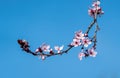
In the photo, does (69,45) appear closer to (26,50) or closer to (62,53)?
(62,53)

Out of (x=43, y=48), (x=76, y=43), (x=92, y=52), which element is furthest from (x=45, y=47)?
(x=92, y=52)

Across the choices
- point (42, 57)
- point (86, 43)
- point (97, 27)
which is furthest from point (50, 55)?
point (97, 27)

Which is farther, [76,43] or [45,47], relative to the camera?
[45,47]

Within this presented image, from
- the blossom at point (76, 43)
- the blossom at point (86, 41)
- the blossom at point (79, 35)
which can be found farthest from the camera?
the blossom at point (79, 35)

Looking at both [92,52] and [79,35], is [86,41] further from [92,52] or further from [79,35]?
[92,52]

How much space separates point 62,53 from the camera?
1519 centimetres

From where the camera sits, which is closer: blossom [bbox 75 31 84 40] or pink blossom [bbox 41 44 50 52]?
blossom [bbox 75 31 84 40]

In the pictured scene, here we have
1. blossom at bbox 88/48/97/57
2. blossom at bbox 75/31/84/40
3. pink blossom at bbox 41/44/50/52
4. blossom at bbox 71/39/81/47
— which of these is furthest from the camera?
blossom at bbox 88/48/97/57

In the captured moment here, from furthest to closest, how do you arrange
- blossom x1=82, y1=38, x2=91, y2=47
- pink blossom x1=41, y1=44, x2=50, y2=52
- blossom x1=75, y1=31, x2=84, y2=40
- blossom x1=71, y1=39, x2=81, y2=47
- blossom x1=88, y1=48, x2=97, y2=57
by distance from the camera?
blossom x1=88, y1=48, x2=97, y2=57 < pink blossom x1=41, y1=44, x2=50, y2=52 < blossom x1=75, y1=31, x2=84, y2=40 < blossom x1=82, y1=38, x2=91, y2=47 < blossom x1=71, y1=39, x2=81, y2=47

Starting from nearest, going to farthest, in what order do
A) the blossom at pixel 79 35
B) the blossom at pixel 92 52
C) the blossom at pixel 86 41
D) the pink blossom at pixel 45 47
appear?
the blossom at pixel 86 41, the blossom at pixel 79 35, the pink blossom at pixel 45 47, the blossom at pixel 92 52

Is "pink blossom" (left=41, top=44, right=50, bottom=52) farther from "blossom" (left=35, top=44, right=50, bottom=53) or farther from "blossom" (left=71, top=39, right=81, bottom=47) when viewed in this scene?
"blossom" (left=71, top=39, right=81, bottom=47)

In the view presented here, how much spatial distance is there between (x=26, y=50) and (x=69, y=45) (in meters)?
1.90

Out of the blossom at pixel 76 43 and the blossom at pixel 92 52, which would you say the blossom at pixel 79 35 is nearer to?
the blossom at pixel 76 43

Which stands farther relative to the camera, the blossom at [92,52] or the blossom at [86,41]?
the blossom at [92,52]
